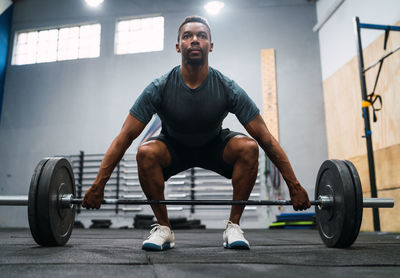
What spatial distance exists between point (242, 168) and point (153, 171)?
446mm

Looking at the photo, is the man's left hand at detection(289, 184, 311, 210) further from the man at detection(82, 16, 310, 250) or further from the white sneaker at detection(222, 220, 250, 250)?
the white sneaker at detection(222, 220, 250, 250)

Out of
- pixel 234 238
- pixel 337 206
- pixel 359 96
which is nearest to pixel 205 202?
pixel 234 238

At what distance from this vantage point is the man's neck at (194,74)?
189 cm

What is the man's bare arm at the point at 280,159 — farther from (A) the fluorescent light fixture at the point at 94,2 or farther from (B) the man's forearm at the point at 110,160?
(A) the fluorescent light fixture at the point at 94,2

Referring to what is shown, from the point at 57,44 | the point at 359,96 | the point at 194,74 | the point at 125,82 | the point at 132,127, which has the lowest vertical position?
the point at 132,127

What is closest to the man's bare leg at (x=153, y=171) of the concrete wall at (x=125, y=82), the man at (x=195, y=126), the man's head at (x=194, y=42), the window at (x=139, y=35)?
the man at (x=195, y=126)

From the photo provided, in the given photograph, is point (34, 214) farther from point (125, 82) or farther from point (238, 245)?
point (125, 82)

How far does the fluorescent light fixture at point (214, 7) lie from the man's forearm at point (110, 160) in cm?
451

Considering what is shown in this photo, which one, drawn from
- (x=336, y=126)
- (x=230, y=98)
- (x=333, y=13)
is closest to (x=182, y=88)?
(x=230, y=98)

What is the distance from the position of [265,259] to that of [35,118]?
17.8 feet

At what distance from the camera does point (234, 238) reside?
1.71 metres

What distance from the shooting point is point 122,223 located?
17.2 feet

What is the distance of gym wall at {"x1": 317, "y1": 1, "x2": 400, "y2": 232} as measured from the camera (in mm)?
3529

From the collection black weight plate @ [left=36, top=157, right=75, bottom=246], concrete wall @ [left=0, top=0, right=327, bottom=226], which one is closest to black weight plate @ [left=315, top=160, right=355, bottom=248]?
black weight plate @ [left=36, top=157, right=75, bottom=246]
